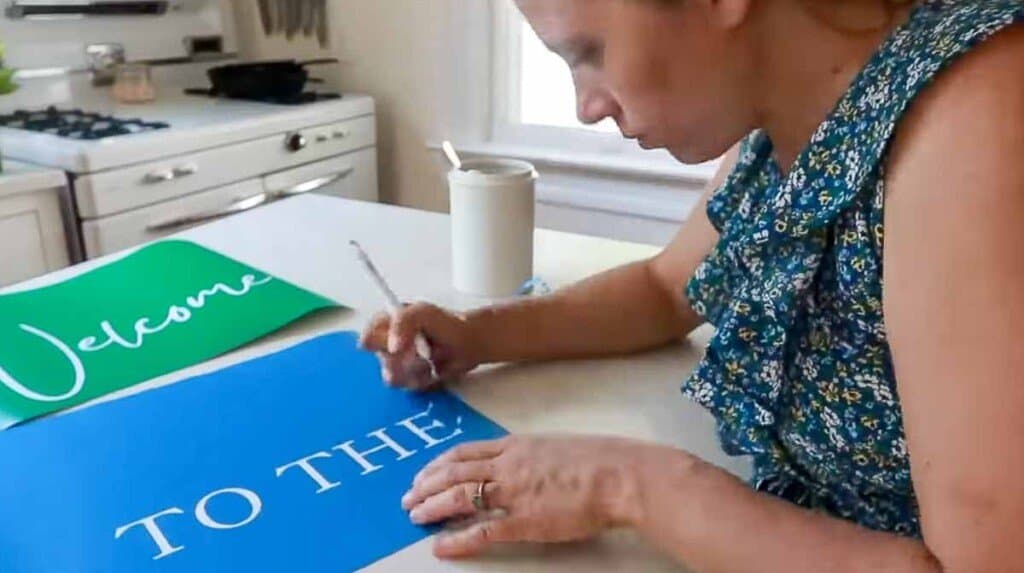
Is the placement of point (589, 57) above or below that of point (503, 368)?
above

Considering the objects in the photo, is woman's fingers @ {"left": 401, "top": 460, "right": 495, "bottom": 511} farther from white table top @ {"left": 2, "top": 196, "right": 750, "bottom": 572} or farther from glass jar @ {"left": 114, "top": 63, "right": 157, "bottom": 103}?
glass jar @ {"left": 114, "top": 63, "right": 157, "bottom": 103}

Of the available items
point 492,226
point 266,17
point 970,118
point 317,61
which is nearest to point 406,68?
point 317,61

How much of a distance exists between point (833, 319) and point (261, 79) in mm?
2142

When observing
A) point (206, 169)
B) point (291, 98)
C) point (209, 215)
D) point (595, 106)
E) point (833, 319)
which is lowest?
point (209, 215)

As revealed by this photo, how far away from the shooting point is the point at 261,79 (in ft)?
8.17

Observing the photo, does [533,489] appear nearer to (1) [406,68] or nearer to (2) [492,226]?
(2) [492,226]

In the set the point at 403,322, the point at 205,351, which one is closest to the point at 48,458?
the point at 205,351

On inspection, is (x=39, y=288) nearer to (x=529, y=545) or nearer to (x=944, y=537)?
(x=529, y=545)

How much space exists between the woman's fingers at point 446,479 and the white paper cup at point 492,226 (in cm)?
40

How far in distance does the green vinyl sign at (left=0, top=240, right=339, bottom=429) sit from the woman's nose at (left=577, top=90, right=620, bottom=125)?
41cm

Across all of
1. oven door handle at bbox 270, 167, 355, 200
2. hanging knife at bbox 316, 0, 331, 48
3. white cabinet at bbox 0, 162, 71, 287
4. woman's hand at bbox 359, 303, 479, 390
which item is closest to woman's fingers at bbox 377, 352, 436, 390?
woman's hand at bbox 359, 303, 479, 390

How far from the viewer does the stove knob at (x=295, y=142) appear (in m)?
2.38

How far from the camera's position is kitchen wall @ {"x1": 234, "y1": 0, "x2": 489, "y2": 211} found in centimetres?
257

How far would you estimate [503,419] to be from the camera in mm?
785
